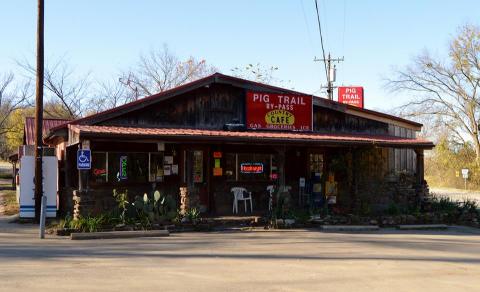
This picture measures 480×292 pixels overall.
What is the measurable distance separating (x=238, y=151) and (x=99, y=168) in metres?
4.66

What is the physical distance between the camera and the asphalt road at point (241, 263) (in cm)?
742

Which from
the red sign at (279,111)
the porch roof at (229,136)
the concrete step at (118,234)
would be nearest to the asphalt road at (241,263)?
the concrete step at (118,234)

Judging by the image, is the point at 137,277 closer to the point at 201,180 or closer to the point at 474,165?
the point at 201,180

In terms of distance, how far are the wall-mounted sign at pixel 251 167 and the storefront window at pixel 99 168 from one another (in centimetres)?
457

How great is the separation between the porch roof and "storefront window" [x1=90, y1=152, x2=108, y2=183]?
1.46 meters

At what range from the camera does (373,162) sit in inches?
734

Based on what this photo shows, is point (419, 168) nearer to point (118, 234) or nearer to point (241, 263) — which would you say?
point (118, 234)

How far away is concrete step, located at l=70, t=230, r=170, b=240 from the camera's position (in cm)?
1232

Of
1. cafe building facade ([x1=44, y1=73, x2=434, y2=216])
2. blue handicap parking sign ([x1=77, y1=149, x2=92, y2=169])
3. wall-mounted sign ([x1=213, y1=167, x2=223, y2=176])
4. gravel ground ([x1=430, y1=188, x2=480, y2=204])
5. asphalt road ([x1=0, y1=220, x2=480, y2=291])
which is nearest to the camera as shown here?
asphalt road ([x1=0, y1=220, x2=480, y2=291])

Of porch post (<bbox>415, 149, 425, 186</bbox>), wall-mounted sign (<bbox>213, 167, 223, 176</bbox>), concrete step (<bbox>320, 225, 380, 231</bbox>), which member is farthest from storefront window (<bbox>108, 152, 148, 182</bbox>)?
porch post (<bbox>415, 149, 425, 186</bbox>)

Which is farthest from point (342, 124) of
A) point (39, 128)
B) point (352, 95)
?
point (352, 95)

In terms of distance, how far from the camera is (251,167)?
59.0ft

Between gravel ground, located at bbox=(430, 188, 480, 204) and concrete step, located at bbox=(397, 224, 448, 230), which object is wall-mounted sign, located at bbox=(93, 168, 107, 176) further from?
gravel ground, located at bbox=(430, 188, 480, 204)

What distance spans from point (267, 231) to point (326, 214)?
96.0 inches
